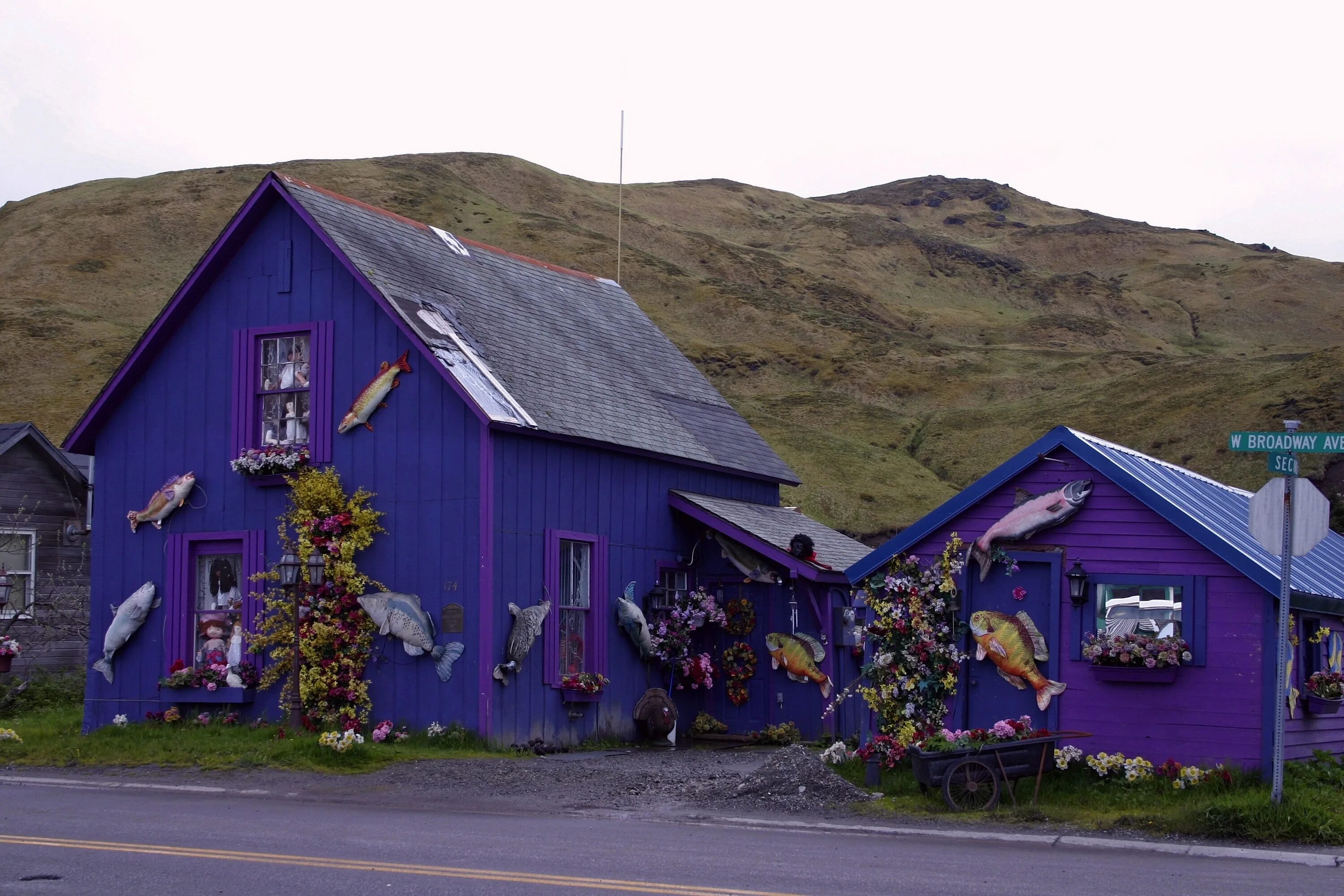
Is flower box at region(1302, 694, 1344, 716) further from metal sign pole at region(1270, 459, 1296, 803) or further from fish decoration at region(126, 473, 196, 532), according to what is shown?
fish decoration at region(126, 473, 196, 532)

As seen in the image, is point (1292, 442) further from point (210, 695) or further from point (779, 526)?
point (210, 695)

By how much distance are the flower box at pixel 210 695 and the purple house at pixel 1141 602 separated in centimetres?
816

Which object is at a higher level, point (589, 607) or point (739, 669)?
point (589, 607)

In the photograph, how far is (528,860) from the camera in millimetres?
9516

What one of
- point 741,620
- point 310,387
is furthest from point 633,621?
point 310,387

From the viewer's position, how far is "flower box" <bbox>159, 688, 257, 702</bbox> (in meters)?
17.9

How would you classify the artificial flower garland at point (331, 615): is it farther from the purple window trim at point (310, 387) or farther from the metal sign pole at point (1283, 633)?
the metal sign pole at point (1283, 633)

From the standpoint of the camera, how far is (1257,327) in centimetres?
12344

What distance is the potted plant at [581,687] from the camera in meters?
18.1

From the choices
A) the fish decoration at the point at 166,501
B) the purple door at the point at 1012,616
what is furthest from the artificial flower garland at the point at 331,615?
the purple door at the point at 1012,616

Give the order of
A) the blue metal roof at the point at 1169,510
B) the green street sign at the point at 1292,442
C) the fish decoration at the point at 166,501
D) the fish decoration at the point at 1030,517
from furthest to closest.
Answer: the fish decoration at the point at 166,501
the fish decoration at the point at 1030,517
the blue metal roof at the point at 1169,510
the green street sign at the point at 1292,442

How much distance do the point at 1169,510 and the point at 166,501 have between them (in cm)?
1248

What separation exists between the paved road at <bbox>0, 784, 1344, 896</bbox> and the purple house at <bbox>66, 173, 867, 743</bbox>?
16.9ft

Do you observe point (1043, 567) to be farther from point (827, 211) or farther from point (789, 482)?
point (827, 211)
